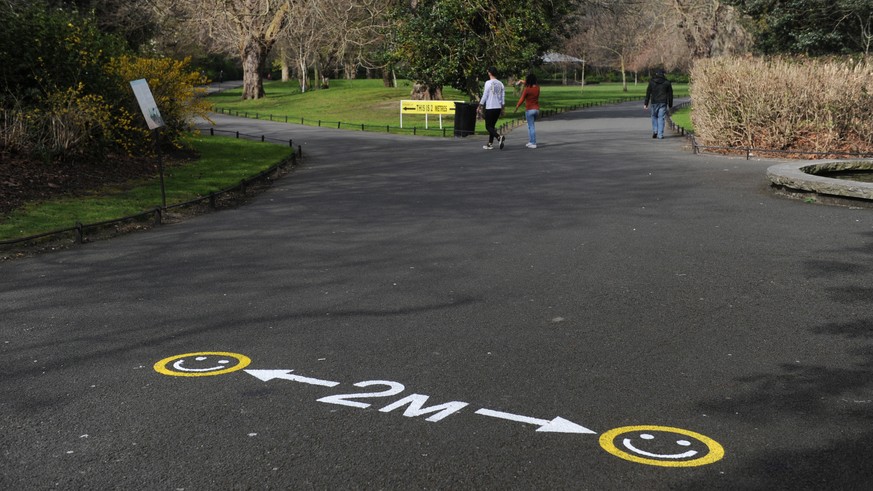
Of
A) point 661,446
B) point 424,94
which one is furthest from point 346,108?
point 661,446

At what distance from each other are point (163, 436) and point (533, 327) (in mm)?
3173

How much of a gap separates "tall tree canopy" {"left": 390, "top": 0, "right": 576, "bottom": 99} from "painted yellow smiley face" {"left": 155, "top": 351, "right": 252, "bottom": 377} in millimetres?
29022

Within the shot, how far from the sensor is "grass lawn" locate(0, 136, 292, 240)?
41.6 feet

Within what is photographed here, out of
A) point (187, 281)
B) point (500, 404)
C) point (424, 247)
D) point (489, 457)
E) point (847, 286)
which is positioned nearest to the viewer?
point (489, 457)

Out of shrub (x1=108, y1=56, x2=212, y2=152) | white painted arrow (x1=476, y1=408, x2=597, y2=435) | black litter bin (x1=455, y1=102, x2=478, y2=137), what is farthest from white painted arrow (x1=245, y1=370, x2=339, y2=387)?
black litter bin (x1=455, y1=102, x2=478, y2=137)

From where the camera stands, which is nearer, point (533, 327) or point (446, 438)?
point (446, 438)

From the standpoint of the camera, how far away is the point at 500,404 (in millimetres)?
5520

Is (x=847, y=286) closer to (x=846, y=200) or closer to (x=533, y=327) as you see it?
(x=533, y=327)

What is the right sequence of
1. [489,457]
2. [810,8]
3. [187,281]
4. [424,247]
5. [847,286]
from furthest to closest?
1. [810,8]
2. [424,247]
3. [187,281]
4. [847,286]
5. [489,457]

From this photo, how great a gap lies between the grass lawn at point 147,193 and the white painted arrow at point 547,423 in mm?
8377

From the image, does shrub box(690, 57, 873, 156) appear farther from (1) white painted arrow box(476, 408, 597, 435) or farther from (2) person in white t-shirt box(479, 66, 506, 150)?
(1) white painted arrow box(476, 408, 597, 435)

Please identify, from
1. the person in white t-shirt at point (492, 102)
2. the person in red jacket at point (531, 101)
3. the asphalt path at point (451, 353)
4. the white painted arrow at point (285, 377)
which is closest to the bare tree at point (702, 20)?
the person in red jacket at point (531, 101)

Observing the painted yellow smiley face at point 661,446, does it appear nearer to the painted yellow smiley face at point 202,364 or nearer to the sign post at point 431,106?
the painted yellow smiley face at point 202,364

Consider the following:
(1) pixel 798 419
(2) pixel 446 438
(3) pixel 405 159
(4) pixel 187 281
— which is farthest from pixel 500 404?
(3) pixel 405 159
